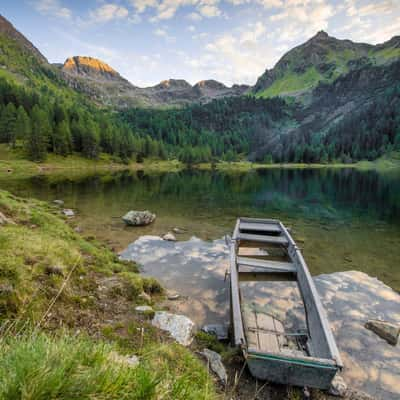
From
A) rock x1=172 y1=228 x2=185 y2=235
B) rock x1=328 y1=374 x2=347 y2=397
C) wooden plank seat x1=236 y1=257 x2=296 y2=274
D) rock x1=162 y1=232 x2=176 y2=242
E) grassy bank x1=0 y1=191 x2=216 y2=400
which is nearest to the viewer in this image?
grassy bank x1=0 y1=191 x2=216 y2=400

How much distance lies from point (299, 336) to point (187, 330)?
128 inches

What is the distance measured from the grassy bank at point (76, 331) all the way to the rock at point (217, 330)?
1501mm

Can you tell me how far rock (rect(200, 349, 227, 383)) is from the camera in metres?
4.70

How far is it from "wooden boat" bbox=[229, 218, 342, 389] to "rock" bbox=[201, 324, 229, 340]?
58 centimetres

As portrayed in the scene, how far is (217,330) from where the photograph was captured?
6535 millimetres

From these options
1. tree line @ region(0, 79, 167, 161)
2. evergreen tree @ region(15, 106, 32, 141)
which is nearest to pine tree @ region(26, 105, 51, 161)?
tree line @ region(0, 79, 167, 161)

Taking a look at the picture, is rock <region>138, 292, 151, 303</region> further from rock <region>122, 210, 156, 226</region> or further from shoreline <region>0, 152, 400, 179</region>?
shoreline <region>0, 152, 400, 179</region>

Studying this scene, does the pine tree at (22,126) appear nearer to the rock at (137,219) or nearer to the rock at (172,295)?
the rock at (137,219)

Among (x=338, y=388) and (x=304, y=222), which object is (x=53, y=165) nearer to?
(x=304, y=222)

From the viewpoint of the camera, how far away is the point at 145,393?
2.02 m

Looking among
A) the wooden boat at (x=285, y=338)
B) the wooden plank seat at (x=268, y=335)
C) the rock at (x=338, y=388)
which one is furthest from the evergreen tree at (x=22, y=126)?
the rock at (x=338, y=388)

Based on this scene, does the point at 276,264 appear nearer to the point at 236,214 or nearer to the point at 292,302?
the point at 292,302

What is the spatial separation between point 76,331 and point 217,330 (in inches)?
149

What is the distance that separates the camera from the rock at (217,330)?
6.34 metres
